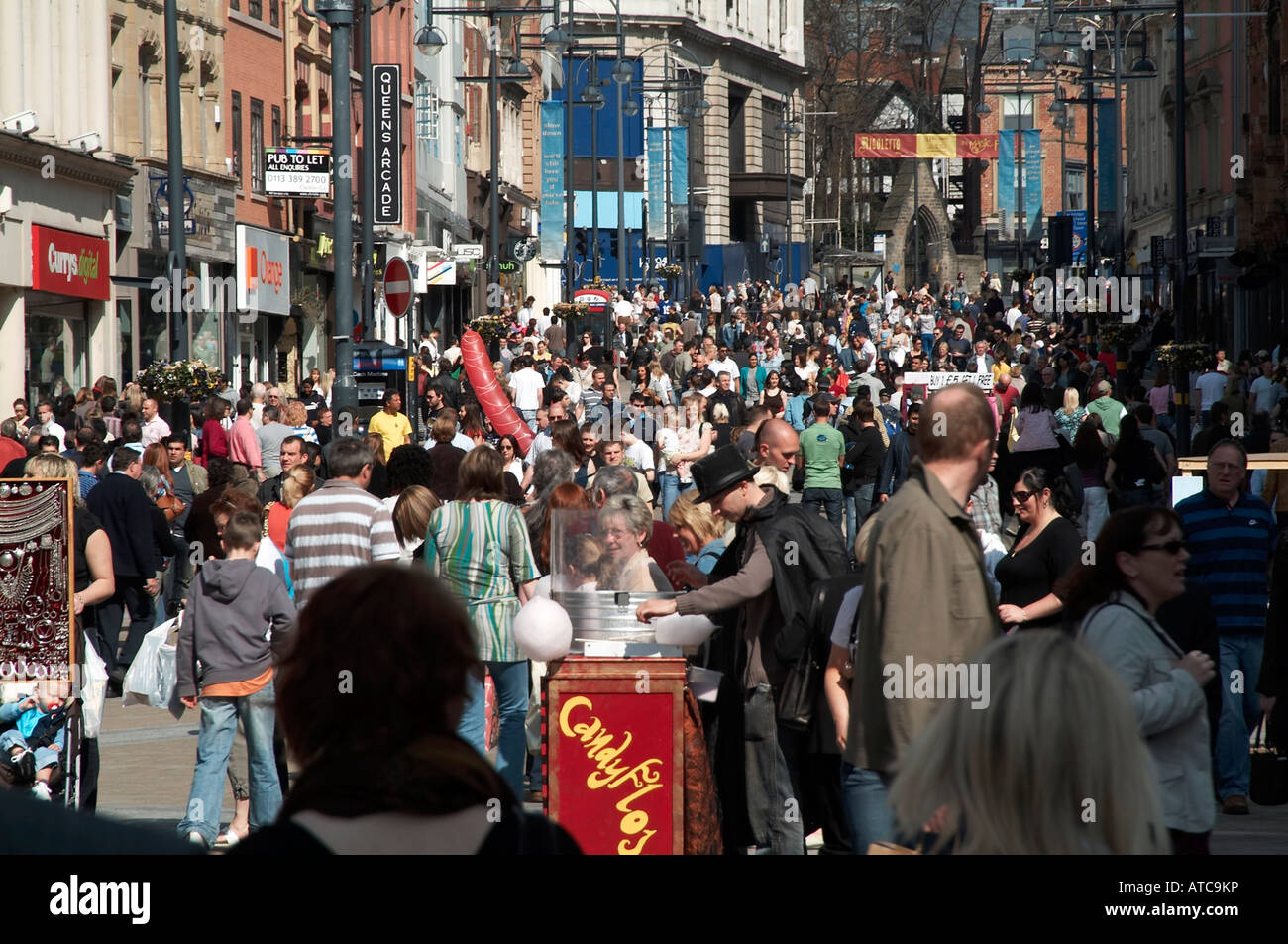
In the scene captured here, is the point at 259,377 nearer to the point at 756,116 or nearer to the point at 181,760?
the point at 181,760

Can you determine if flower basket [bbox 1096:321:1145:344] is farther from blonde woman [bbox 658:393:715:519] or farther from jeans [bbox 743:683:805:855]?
jeans [bbox 743:683:805:855]

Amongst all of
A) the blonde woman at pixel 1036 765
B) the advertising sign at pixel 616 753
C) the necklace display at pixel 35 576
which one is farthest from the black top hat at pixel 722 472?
the blonde woman at pixel 1036 765

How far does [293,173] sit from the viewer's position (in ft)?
122

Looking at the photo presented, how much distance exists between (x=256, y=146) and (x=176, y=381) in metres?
16.7

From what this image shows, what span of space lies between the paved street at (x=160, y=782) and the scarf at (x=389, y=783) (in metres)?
4.99

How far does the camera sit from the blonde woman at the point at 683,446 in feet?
73.2

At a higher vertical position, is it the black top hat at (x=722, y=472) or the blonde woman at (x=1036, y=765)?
the black top hat at (x=722, y=472)

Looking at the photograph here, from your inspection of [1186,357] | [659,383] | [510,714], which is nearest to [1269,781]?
[510,714]

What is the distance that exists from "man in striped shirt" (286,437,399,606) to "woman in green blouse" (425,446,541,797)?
0.37 meters

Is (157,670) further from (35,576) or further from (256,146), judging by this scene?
(256,146)

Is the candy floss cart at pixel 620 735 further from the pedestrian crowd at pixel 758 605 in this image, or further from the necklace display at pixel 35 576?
the necklace display at pixel 35 576

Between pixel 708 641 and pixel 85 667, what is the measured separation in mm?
3047

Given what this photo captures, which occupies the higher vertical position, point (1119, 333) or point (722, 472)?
point (1119, 333)

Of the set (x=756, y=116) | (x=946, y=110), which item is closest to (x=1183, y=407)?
(x=756, y=116)
